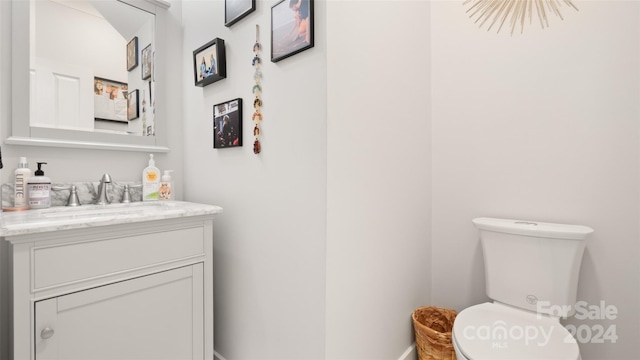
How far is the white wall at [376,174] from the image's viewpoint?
1.04 m

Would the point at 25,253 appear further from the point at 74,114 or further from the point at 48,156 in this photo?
the point at 74,114

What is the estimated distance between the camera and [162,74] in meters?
1.63

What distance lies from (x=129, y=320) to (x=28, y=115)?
3.30ft

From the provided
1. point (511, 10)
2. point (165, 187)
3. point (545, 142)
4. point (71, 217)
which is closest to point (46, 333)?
point (71, 217)

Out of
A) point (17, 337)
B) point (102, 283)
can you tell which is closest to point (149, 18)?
point (102, 283)

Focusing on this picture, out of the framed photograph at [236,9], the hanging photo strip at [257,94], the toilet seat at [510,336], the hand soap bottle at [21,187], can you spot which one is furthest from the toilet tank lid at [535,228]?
the hand soap bottle at [21,187]

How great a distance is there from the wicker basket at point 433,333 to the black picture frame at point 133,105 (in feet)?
6.13

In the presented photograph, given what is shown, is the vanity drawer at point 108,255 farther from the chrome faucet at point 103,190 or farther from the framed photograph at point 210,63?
the framed photograph at point 210,63

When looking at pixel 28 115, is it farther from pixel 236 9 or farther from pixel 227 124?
pixel 236 9

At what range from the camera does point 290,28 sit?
3.53ft

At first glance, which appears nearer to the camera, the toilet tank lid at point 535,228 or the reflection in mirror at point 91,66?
the toilet tank lid at point 535,228

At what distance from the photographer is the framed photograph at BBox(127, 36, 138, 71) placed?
59.8 inches

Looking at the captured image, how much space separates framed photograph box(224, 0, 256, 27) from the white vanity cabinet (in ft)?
2.99

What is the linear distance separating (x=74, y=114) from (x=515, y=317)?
7.28 ft
